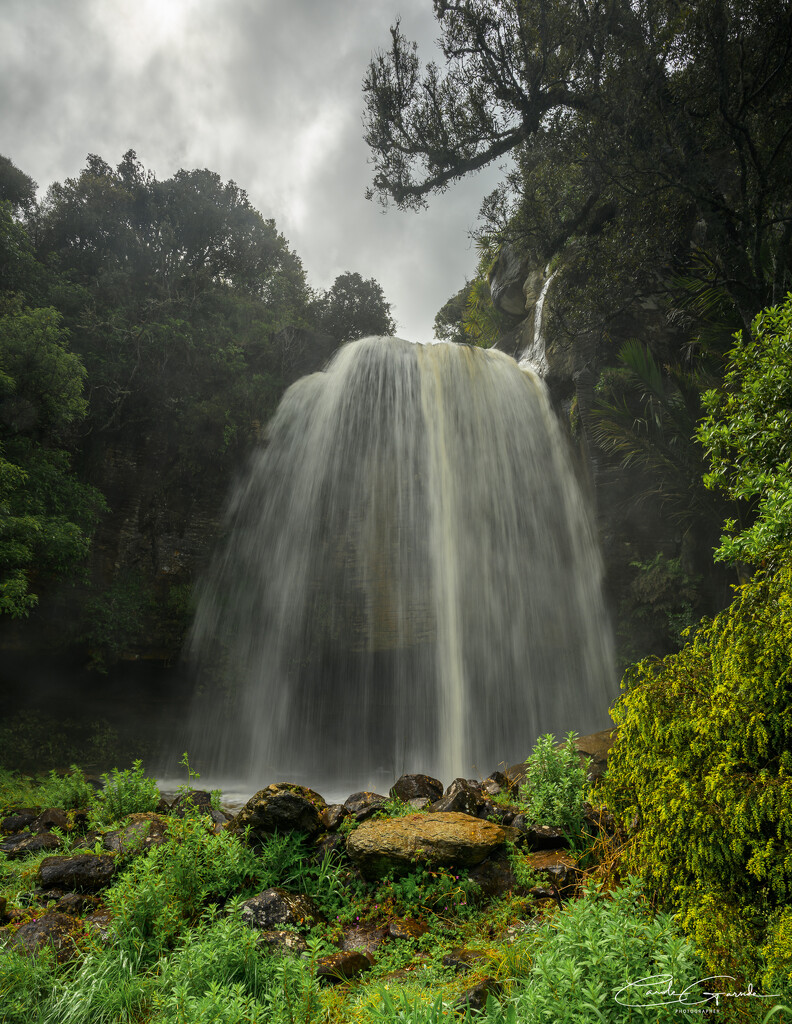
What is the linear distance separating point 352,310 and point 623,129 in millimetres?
14893

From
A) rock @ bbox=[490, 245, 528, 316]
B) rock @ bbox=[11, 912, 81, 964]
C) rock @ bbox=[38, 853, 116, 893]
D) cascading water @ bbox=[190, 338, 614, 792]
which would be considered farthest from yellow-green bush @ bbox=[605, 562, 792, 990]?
rock @ bbox=[490, 245, 528, 316]

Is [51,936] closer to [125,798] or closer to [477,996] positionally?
[125,798]

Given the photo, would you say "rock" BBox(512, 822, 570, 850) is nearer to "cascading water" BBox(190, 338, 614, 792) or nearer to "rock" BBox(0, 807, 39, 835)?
"rock" BBox(0, 807, 39, 835)

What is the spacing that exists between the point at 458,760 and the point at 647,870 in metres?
8.30

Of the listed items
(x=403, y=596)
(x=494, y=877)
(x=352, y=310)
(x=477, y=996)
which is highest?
(x=352, y=310)

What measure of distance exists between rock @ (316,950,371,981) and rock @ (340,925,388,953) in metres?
0.27

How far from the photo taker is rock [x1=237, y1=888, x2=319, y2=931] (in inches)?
125

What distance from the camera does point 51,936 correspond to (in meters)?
3.12

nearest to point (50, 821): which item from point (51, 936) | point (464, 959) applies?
point (51, 936)

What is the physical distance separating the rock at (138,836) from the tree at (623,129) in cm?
970

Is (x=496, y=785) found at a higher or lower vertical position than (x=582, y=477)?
lower

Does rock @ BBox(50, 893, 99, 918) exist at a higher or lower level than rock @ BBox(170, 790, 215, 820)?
lower

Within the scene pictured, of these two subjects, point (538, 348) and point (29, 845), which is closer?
point (29, 845)

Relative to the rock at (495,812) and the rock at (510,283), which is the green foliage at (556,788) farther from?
the rock at (510,283)
